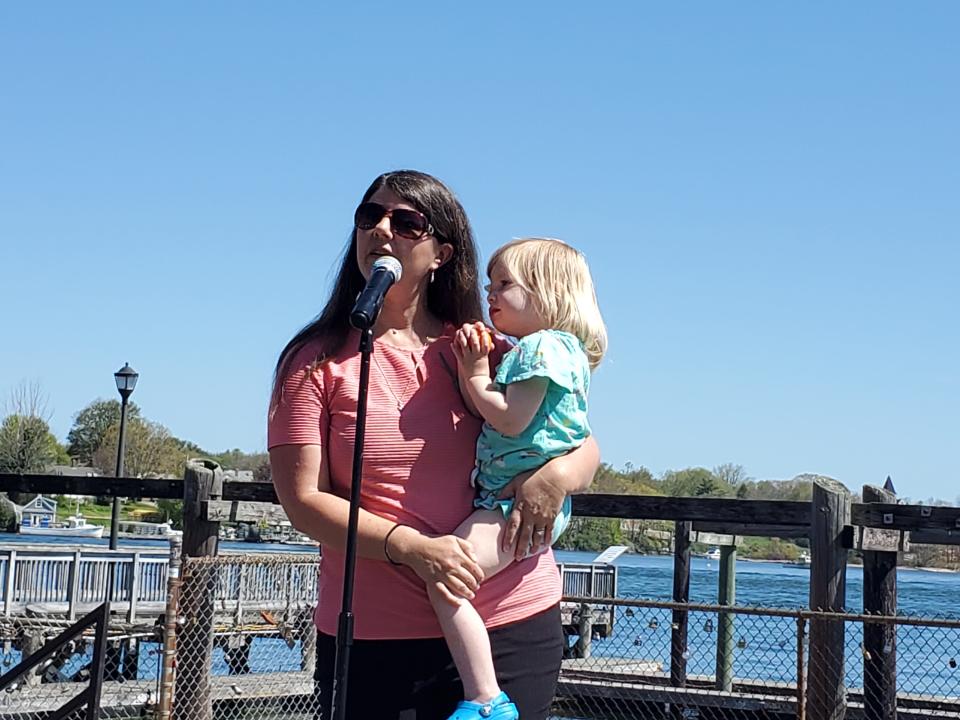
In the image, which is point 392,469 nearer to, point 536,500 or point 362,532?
point 362,532

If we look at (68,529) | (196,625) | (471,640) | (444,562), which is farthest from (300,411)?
(68,529)

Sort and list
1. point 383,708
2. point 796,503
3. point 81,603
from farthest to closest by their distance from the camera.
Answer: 1. point 81,603
2. point 796,503
3. point 383,708

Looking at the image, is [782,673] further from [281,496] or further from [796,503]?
[281,496]

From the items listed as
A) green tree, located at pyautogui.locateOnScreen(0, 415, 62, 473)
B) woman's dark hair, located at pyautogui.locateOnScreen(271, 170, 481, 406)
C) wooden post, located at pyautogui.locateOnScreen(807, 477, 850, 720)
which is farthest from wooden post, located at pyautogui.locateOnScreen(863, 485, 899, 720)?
green tree, located at pyautogui.locateOnScreen(0, 415, 62, 473)

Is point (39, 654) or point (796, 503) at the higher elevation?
point (796, 503)

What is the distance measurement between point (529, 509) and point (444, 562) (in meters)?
0.21

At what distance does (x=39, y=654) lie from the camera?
205 inches

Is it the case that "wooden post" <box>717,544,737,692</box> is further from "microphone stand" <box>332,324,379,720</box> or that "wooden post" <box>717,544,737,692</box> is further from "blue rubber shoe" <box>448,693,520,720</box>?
"microphone stand" <box>332,324,379,720</box>

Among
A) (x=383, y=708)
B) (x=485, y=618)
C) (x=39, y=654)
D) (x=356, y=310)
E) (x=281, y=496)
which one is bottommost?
(x=39, y=654)

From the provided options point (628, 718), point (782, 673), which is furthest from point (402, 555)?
point (782, 673)

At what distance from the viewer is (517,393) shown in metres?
2.57

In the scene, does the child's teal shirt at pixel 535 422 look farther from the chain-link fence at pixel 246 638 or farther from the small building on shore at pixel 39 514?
the small building on shore at pixel 39 514

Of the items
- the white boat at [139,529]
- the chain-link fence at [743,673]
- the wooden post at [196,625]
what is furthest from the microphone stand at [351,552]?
the white boat at [139,529]

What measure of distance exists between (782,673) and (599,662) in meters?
2.35
